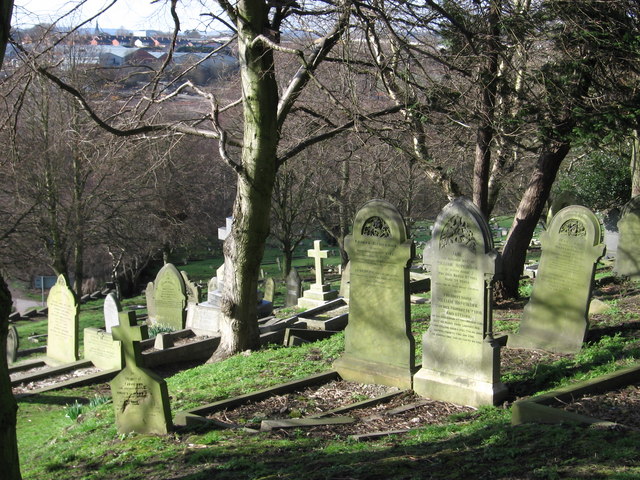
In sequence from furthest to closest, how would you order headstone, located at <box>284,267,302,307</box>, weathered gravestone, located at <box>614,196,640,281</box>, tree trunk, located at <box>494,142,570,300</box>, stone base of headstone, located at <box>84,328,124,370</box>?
1. headstone, located at <box>284,267,302,307</box>
2. weathered gravestone, located at <box>614,196,640,281</box>
3. tree trunk, located at <box>494,142,570,300</box>
4. stone base of headstone, located at <box>84,328,124,370</box>

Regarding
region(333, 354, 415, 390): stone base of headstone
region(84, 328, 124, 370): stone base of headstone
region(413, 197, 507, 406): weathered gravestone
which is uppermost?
region(413, 197, 507, 406): weathered gravestone

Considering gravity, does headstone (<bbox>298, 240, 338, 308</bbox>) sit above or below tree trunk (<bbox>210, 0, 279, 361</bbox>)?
below

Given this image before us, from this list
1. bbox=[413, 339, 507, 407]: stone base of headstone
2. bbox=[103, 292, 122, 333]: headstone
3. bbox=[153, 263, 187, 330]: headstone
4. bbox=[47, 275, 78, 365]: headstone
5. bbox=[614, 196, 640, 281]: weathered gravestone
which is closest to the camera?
bbox=[413, 339, 507, 407]: stone base of headstone

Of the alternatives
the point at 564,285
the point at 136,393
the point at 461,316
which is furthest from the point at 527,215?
the point at 136,393

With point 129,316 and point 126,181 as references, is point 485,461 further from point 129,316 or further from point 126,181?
point 126,181

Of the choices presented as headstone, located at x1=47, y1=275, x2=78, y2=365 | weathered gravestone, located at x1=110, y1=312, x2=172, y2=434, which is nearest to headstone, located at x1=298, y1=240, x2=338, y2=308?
headstone, located at x1=47, y1=275, x2=78, y2=365

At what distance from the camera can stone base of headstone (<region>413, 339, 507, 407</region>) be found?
689cm

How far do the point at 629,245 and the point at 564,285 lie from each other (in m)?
7.25

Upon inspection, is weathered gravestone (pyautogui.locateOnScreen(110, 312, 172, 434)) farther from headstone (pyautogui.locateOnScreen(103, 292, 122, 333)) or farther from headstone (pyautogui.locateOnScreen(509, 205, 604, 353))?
headstone (pyautogui.locateOnScreen(103, 292, 122, 333))

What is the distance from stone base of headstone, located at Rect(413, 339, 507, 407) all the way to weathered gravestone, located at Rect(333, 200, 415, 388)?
396 millimetres

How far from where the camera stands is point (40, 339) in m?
17.9

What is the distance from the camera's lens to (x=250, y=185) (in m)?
9.83

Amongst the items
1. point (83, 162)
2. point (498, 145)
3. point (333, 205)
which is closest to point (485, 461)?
point (498, 145)

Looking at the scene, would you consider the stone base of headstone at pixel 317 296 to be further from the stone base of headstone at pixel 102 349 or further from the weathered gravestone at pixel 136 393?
the weathered gravestone at pixel 136 393
